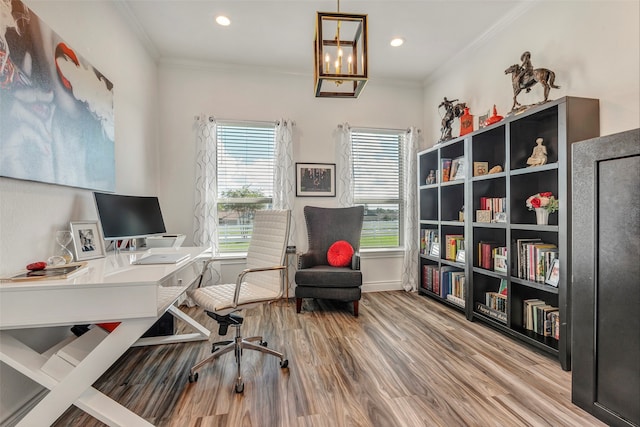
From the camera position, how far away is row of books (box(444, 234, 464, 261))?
10.1ft

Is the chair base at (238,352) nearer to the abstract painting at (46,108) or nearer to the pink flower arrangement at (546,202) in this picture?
the abstract painting at (46,108)

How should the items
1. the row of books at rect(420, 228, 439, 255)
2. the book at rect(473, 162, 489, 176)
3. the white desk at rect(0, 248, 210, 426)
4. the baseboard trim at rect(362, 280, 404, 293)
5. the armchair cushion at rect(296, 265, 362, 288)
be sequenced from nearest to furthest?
the white desk at rect(0, 248, 210, 426) < the book at rect(473, 162, 489, 176) < the armchair cushion at rect(296, 265, 362, 288) < the row of books at rect(420, 228, 439, 255) < the baseboard trim at rect(362, 280, 404, 293)

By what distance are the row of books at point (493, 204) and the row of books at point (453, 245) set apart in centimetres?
48

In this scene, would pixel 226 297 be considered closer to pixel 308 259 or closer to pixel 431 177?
pixel 308 259

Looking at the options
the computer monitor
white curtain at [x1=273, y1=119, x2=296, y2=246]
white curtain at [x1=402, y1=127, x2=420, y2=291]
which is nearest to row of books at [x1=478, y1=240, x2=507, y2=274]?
white curtain at [x1=402, y1=127, x2=420, y2=291]

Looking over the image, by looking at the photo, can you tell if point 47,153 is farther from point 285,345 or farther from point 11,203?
point 285,345

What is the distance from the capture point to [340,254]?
10.5 ft

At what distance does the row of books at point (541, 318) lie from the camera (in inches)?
83.4

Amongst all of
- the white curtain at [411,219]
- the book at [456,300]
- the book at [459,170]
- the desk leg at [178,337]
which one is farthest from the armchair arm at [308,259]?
the book at [459,170]

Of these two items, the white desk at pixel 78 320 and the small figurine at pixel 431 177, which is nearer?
the white desk at pixel 78 320

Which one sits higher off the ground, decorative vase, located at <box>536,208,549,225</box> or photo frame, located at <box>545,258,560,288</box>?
decorative vase, located at <box>536,208,549,225</box>

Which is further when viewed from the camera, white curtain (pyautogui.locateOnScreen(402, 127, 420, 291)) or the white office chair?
white curtain (pyautogui.locateOnScreen(402, 127, 420, 291))

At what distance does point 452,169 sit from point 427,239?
918 mm

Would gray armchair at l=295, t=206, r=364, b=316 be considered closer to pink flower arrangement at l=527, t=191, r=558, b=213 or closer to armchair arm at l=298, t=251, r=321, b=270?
armchair arm at l=298, t=251, r=321, b=270
